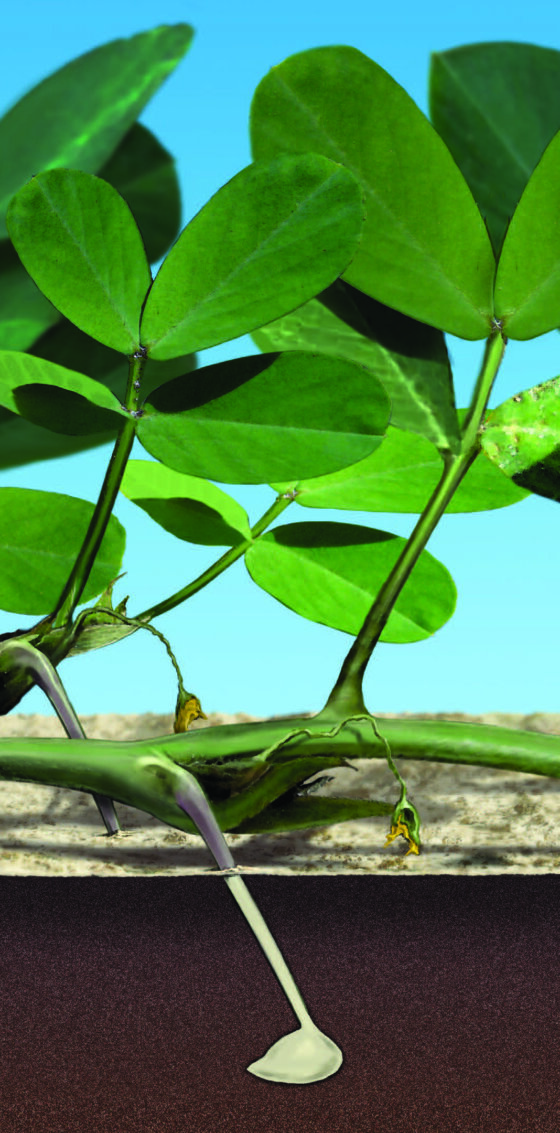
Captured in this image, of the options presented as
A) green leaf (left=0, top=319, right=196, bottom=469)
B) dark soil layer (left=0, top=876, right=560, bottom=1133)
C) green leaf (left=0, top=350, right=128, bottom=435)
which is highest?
green leaf (left=0, top=319, right=196, bottom=469)

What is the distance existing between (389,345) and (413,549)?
0.06m

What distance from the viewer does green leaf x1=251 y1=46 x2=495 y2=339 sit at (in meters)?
0.25

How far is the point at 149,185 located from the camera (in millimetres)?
348

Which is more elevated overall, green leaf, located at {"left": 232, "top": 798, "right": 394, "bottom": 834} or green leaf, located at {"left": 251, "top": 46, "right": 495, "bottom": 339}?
green leaf, located at {"left": 251, "top": 46, "right": 495, "bottom": 339}

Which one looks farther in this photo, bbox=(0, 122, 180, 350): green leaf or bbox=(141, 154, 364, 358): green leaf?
bbox=(0, 122, 180, 350): green leaf

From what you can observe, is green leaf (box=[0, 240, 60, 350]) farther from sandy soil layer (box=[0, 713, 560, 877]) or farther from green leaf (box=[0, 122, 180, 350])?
sandy soil layer (box=[0, 713, 560, 877])

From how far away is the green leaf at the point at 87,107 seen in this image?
0.34 m

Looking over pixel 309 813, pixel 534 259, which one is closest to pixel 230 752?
pixel 309 813

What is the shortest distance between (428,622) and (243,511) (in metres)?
0.07

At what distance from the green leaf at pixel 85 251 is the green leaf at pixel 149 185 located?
11 cm

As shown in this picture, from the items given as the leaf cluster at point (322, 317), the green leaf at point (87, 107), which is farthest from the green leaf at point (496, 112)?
the green leaf at point (87, 107)

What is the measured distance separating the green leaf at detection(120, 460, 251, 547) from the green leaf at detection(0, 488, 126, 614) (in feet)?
0.07

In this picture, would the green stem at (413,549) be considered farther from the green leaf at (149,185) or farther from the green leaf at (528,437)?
the green leaf at (149,185)

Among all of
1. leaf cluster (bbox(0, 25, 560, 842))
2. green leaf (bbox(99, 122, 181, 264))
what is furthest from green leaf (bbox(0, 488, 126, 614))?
green leaf (bbox(99, 122, 181, 264))
